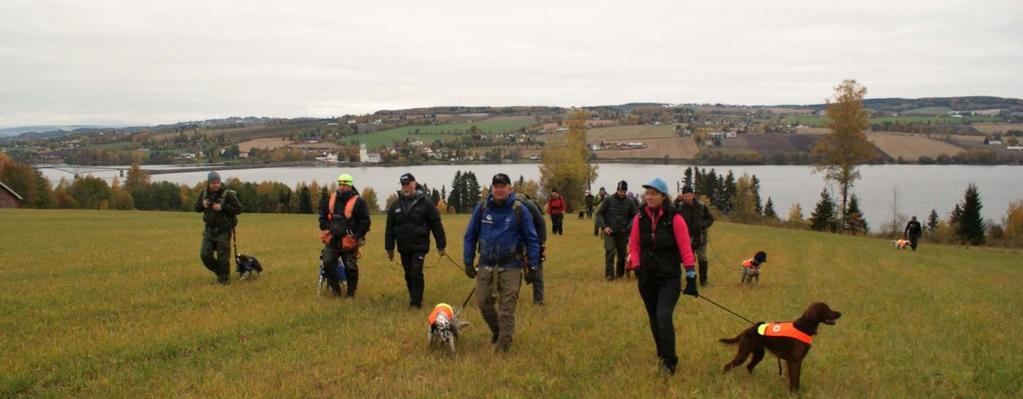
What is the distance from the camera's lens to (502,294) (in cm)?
780

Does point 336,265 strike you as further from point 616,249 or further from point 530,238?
point 616,249

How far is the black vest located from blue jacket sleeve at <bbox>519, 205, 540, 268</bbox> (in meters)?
1.60

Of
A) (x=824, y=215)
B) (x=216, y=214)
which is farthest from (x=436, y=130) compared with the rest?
(x=216, y=214)

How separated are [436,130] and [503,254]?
582ft

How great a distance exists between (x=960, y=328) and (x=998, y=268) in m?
17.6

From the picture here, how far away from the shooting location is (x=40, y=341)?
316 inches

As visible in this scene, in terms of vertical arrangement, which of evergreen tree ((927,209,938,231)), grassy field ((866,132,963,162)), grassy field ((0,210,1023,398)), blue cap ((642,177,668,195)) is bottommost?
evergreen tree ((927,209,938,231))

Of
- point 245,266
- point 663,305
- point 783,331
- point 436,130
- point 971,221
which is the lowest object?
point 971,221

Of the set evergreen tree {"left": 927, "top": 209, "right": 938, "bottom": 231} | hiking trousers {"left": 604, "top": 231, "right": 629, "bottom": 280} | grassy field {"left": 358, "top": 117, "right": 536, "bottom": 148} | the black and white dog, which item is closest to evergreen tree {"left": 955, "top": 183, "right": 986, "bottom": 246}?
evergreen tree {"left": 927, "top": 209, "right": 938, "bottom": 231}

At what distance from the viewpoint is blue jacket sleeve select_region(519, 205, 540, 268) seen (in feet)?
26.0

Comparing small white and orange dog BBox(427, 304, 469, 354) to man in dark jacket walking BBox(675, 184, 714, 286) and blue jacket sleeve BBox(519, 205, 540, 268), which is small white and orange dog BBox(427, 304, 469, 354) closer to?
blue jacket sleeve BBox(519, 205, 540, 268)

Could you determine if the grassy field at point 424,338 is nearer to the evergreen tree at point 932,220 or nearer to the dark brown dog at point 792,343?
the dark brown dog at point 792,343

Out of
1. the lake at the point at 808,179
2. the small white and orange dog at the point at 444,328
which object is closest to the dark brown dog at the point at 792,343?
A: the small white and orange dog at the point at 444,328

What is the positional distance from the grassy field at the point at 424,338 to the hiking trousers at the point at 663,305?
0.31 m
